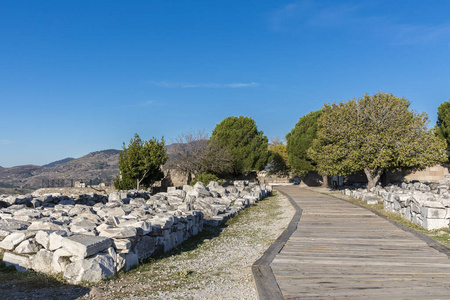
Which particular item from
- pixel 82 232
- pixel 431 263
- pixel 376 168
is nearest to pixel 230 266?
pixel 82 232

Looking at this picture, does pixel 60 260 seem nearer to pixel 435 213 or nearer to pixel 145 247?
pixel 145 247

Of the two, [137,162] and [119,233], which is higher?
[137,162]

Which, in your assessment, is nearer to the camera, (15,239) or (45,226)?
(15,239)

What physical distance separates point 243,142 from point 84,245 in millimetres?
31265

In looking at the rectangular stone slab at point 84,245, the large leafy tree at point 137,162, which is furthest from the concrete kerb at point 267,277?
the large leafy tree at point 137,162

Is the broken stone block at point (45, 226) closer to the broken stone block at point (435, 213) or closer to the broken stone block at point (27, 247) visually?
the broken stone block at point (27, 247)

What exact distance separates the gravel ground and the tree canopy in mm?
23401

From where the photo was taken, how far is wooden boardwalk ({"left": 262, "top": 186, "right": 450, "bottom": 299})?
470 cm

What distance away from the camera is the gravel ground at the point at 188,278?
4750mm

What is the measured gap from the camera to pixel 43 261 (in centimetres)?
556

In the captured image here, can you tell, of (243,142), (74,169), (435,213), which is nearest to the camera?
(435,213)

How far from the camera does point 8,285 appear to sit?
505cm

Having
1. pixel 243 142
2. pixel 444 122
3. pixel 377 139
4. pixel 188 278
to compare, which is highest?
pixel 444 122

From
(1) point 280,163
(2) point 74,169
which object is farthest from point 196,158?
(2) point 74,169
